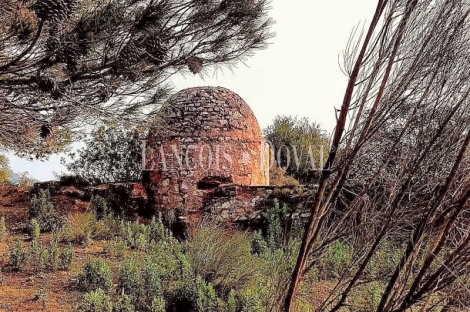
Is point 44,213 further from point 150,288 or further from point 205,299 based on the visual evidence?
point 205,299

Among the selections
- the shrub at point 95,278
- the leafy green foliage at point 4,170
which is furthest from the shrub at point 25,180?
the shrub at point 95,278

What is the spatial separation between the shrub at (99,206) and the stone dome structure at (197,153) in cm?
104

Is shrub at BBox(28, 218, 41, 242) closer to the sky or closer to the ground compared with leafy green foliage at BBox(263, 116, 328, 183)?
closer to the ground

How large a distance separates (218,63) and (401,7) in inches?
183

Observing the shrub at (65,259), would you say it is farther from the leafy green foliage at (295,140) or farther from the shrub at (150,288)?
A: the leafy green foliage at (295,140)

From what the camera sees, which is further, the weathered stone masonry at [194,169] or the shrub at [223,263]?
the weathered stone masonry at [194,169]

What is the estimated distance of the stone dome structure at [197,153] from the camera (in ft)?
33.2

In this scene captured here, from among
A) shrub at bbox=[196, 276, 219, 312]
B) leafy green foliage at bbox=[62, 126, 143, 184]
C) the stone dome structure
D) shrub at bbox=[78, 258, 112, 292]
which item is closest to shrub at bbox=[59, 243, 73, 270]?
shrub at bbox=[78, 258, 112, 292]

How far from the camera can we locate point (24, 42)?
4.82 meters

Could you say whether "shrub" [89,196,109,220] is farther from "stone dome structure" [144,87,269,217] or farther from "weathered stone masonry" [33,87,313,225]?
"stone dome structure" [144,87,269,217]

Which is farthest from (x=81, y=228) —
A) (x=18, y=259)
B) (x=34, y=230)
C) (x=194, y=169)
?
(x=194, y=169)

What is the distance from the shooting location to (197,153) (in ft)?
33.2

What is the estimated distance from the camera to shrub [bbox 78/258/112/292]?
5134 mm

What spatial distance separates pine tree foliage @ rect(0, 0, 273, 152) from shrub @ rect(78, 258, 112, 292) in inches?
67.3
